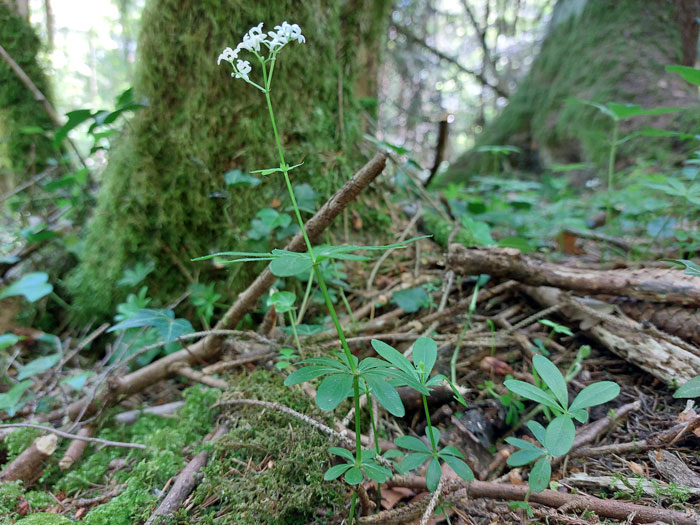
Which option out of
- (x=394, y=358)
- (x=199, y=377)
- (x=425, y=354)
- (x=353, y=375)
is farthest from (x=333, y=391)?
(x=199, y=377)

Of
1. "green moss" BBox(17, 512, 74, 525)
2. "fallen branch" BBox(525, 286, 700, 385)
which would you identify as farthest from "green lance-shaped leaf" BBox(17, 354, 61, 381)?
"fallen branch" BBox(525, 286, 700, 385)

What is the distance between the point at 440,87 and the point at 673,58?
15.8 ft

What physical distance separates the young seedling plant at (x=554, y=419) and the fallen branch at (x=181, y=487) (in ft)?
3.26

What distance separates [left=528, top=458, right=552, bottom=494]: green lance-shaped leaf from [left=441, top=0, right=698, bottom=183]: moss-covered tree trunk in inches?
181

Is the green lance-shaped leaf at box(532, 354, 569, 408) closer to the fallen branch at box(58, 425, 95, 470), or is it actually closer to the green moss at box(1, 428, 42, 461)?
the fallen branch at box(58, 425, 95, 470)

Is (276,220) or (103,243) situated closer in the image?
(276,220)

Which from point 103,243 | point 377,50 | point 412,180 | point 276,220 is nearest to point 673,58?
point 377,50

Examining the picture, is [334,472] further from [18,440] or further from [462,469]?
[18,440]

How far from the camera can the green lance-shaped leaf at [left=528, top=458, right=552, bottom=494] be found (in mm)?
1000

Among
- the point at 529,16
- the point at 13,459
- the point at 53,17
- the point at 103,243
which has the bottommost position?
the point at 13,459

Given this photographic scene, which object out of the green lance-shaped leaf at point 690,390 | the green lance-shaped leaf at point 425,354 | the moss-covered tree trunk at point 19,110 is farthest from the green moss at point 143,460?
the moss-covered tree trunk at point 19,110

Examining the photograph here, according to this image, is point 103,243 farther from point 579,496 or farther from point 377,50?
point 377,50

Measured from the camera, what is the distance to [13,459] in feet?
4.85

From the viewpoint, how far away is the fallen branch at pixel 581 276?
159cm
